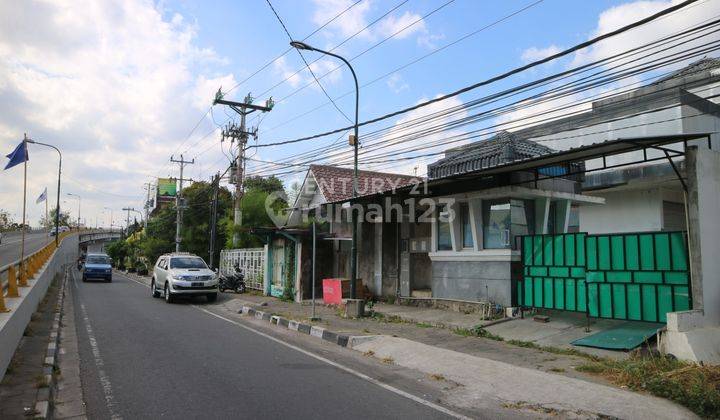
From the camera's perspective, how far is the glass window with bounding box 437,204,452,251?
566 inches

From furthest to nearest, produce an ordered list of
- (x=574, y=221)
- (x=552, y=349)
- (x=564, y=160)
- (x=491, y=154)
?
(x=574, y=221), (x=491, y=154), (x=564, y=160), (x=552, y=349)

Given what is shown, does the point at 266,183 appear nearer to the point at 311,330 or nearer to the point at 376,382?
the point at 311,330

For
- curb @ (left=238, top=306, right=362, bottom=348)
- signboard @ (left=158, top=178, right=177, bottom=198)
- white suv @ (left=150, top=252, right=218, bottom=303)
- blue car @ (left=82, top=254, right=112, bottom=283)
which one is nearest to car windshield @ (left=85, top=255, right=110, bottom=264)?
blue car @ (left=82, top=254, right=112, bottom=283)

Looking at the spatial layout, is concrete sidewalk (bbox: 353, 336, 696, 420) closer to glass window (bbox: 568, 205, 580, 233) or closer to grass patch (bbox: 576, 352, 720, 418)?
grass patch (bbox: 576, 352, 720, 418)

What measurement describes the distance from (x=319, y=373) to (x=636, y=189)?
12426mm

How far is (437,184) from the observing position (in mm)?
14117

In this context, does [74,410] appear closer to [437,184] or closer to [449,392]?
[449,392]

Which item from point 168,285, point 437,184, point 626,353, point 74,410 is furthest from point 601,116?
point 74,410

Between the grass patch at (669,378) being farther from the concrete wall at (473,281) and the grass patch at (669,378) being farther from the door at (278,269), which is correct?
the door at (278,269)

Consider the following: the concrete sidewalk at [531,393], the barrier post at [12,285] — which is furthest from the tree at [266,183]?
the concrete sidewalk at [531,393]

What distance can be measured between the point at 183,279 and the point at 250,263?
6.44 metres

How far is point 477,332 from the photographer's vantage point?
10.6m

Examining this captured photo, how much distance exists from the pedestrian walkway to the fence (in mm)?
12275

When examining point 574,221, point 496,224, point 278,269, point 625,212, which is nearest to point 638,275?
point 496,224
